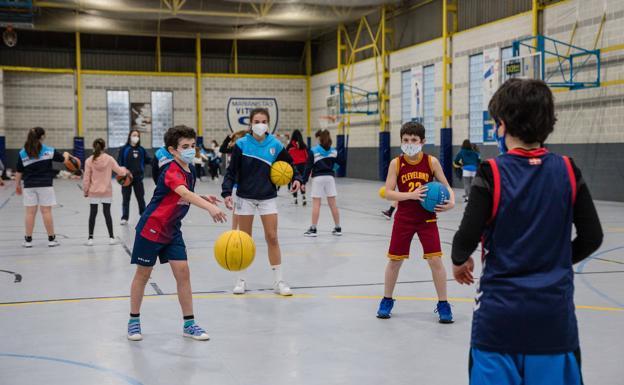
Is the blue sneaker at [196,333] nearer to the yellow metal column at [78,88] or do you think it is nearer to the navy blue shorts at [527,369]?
the navy blue shorts at [527,369]

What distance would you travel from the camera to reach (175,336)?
550 cm

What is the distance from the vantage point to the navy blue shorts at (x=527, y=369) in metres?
2.44

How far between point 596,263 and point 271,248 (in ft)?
14.2

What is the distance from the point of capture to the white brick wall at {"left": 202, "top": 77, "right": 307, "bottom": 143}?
117 ft

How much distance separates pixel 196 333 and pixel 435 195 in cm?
221

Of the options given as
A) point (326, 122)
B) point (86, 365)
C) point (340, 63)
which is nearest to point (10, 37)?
point (340, 63)

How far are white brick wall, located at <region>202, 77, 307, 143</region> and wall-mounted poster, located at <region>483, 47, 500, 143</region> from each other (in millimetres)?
15984

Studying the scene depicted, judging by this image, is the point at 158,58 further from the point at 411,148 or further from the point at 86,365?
the point at 86,365

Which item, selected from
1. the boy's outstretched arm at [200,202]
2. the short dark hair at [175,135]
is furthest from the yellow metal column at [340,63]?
the boy's outstretched arm at [200,202]

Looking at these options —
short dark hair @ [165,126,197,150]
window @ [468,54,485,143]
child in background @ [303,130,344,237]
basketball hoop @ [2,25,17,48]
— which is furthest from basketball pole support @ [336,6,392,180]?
short dark hair @ [165,126,197,150]

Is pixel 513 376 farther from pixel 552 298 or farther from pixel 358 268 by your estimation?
pixel 358 268

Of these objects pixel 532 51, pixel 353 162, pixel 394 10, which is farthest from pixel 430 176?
pixel 353 162

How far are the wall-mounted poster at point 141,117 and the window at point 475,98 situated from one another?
57.2ft

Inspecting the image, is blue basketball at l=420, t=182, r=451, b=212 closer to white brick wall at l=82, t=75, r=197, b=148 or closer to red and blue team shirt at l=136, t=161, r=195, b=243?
red and blue team shirt at l=136, t=161, r=195, b=243
